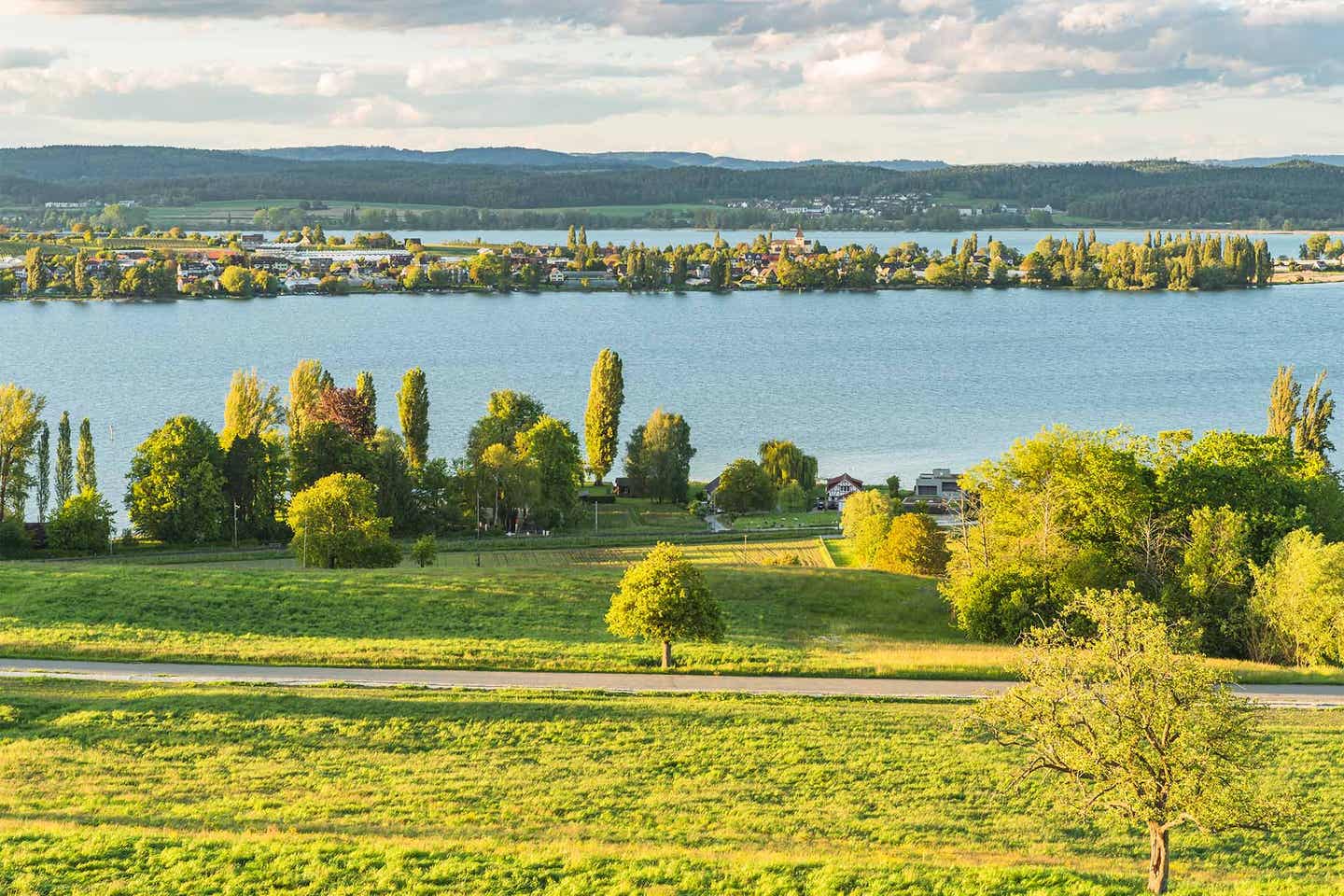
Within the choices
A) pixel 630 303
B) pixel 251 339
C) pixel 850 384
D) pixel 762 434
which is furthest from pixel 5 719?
pixel 630 303

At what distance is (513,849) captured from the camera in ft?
58.2

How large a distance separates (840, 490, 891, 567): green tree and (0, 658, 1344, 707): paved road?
1900cm

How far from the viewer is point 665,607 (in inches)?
1194

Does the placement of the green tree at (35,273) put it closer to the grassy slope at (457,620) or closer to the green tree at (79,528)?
the green tree at (79,528)

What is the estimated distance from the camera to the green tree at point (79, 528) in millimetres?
52344

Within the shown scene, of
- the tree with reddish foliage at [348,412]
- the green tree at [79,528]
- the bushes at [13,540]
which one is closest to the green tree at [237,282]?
the tree with reddish foliage at [348,412]

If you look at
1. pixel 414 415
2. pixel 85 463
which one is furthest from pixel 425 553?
pixel 414 415

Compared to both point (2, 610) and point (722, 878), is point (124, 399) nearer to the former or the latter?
point (2, 610)

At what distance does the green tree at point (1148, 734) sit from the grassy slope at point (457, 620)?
12.4m

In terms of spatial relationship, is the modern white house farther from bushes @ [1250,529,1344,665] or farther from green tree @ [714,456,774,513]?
bushes @ [1250,529,1344,665]

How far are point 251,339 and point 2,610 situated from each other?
103 meters

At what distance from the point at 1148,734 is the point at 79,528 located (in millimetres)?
45243

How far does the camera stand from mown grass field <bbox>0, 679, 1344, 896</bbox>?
661 inches

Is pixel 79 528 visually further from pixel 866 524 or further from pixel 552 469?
pixel 866 524
